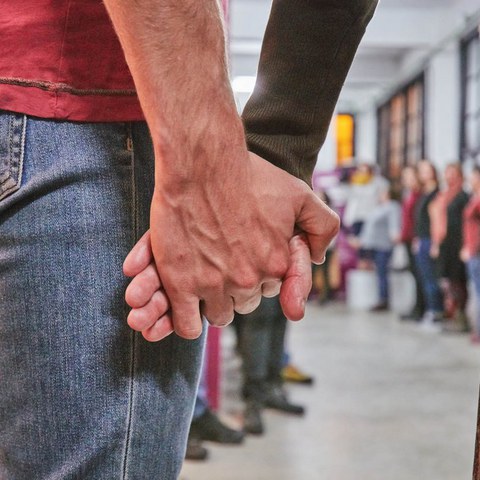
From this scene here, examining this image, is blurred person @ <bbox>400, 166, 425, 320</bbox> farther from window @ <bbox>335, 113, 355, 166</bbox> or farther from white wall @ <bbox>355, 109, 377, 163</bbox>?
window @ <bbox>335, 113, 355, 166</bbox>

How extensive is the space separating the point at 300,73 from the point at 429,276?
Result: 20.7 ft

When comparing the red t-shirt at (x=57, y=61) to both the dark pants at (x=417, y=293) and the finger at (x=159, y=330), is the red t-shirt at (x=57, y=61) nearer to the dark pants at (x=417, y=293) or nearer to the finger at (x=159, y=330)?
the finger at (x=159, y=330)

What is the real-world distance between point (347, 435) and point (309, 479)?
1.88ft

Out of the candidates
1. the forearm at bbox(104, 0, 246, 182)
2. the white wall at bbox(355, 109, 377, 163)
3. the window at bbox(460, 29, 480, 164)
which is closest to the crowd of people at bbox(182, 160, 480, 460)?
the window at bbox(460, 29, 480, 164)

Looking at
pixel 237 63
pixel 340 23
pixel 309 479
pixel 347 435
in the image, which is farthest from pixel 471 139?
pixel 340 23

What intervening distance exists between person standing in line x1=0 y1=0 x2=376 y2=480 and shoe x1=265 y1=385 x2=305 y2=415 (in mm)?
2917

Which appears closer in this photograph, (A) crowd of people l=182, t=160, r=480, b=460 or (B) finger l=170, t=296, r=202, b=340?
(B) finger l=170, t=296, r=202, b=340

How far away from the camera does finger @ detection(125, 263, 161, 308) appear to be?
61 cm

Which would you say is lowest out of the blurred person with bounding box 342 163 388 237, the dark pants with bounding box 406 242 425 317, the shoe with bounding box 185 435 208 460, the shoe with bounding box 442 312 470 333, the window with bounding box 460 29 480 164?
the shoe with bounding box 185 435 208 460

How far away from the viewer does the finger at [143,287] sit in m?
0.61

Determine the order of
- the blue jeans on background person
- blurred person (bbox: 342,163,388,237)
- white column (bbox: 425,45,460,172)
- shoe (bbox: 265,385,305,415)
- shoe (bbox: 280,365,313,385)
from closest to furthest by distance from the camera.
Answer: shoe (bbox: 265,385,305,415)
shoe (bbox: 280,365,313,385)
the blue jeans on background person
blurred person (bbox: 342,163,388,237)
white column (bbox: 425,45,460,172)

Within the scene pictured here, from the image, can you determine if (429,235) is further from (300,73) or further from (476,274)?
(300,73)

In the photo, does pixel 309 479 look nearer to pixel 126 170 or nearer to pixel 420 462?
pixel 420 462

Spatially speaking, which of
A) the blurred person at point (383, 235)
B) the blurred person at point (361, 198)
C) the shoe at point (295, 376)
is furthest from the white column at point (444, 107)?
the shoe at point (295, 376)
